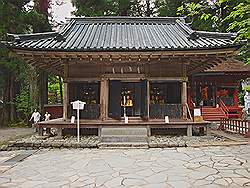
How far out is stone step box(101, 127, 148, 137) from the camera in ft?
38.5

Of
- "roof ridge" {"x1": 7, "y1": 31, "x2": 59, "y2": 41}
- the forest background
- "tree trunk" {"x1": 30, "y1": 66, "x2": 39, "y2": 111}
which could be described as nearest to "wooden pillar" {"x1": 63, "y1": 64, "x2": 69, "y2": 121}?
"roof ridge" {"x1": 7, "y1": 31, "x2": 59, "y2": 41}

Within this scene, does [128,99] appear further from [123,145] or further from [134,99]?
[123,145]

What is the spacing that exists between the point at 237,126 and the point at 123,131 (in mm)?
5975

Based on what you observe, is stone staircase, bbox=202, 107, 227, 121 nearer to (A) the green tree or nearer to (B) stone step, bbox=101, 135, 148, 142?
(B) stone step, bbox=101, 135, 148, 142

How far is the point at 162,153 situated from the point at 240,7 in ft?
19.2

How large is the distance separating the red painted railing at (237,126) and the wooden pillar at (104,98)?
259 inches

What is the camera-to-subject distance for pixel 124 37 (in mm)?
15211

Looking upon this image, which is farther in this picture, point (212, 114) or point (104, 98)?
point (212, 114)

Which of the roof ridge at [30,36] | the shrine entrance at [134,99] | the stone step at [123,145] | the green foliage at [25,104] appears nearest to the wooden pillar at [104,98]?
the shrine entrance at [134,99]

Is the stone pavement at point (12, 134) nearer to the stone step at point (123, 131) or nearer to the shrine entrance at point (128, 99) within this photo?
the stone step at point (123, 131)

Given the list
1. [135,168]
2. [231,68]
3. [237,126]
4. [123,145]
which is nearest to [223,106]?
[231,68]

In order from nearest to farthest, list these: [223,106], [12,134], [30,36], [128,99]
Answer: [30,36] < [128,99] < [12,134] < [223,106]

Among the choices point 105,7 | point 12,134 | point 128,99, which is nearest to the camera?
point 128,99

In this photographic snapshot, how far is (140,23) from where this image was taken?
59.5ft
